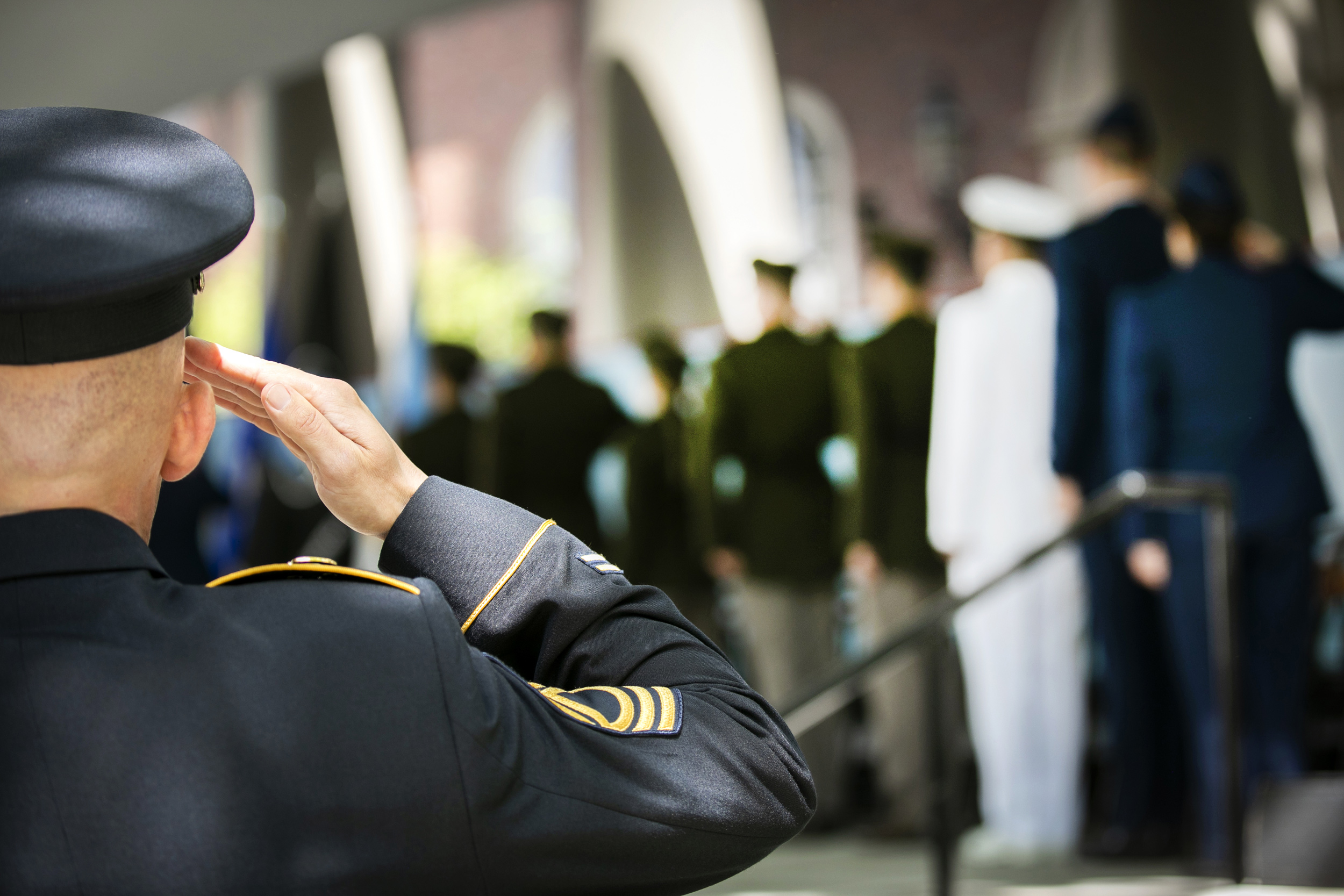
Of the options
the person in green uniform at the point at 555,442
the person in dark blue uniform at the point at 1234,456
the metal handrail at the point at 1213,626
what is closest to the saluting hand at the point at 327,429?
the metal handrail at the point at 1213,626

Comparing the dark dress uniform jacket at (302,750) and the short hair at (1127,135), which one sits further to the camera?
the short hair at (1127,135)

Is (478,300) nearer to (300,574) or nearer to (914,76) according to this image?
(914,76)

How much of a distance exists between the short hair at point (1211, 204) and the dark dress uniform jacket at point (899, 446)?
835 millimetres

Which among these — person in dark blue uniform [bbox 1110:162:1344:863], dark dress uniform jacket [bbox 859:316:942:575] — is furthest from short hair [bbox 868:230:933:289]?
person in dark blue uniform [bbox 1110:162:1344:863]

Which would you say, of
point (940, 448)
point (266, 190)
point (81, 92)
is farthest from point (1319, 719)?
point (266, 190)

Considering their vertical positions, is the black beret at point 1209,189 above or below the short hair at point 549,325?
above

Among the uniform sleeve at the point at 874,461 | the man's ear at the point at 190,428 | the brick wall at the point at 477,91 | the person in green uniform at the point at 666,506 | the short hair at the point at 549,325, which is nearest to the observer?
the man's ear at the point at 190,428

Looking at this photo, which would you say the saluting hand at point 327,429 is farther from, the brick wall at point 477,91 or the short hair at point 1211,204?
the brick wall at point 477,91

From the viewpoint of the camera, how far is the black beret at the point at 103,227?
31.1 inches

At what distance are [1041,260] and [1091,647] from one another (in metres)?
1.15

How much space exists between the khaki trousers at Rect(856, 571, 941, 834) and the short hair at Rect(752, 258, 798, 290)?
110 cm

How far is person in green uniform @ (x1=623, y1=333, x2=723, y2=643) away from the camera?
16.8 feet

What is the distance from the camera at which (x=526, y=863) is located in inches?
32.4

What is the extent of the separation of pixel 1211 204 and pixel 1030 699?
1.49 m
